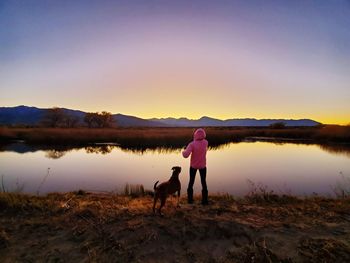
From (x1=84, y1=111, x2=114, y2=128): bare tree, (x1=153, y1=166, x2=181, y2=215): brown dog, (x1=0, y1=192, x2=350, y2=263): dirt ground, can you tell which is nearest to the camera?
(x1=0, y1=192, x2=350, y2=263): dirt ground

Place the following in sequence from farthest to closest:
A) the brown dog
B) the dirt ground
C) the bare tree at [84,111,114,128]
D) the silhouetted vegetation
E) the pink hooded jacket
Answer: the bare tree at [84,111,114,128]
the silhouetted vegetation
the pink hooded jacket
the brown dog
the dirt ground

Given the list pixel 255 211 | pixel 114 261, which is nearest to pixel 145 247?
pixel 114 261

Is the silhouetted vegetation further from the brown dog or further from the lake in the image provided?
the brown dog

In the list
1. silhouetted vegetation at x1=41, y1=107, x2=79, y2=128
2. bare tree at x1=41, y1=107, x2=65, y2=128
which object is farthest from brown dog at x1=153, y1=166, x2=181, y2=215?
bare tree at x1=41, y1=107, x2=65, y2=128

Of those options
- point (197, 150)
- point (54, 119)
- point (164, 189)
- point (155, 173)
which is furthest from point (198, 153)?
point (54, 119)

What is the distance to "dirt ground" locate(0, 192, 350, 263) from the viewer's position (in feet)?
14.4

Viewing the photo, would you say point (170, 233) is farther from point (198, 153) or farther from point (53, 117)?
point (53, 117)

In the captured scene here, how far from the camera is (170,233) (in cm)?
502

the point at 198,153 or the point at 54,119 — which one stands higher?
the point at 54,119

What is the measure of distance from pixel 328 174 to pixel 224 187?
24.2 ft

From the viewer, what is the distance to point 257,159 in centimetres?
2147

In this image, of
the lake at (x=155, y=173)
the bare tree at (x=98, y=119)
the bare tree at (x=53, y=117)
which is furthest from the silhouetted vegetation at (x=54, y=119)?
the lake at (x=155, y=173)

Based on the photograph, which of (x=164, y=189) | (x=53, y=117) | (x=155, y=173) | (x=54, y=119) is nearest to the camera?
(x=164, y=189)

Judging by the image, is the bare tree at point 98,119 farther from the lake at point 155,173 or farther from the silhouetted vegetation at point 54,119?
the lake at point 155,173
